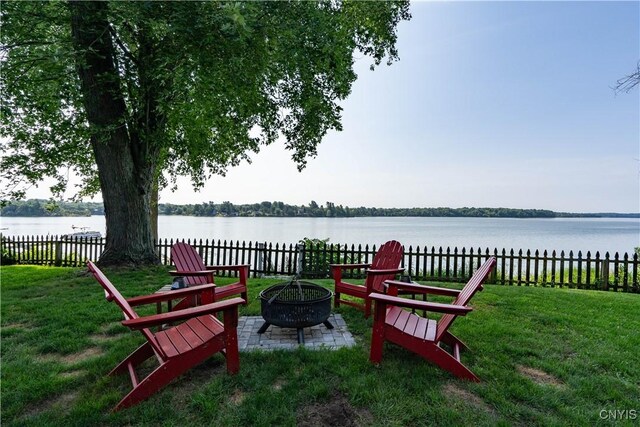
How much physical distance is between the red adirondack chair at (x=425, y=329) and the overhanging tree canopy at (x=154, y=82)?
317 centimetres

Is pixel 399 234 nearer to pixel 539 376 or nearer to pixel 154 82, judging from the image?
pixel 154 82

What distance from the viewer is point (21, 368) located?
2729 millimetres

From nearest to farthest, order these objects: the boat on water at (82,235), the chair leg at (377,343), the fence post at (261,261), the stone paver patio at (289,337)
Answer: the chair leg at (377,343)
the stone paver patio at (289,337)
the fence post at (261,261)
the boat on water at (82,235)

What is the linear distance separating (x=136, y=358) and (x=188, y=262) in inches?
67.3

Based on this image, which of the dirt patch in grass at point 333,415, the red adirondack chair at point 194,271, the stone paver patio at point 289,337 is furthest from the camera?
the red adirondack chair at point 194,271

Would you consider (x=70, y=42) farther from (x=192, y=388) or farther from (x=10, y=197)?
(x=192, y=388)

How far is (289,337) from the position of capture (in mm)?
3381

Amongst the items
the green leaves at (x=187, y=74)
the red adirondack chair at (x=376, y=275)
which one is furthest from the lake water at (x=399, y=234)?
the red adirondack chair at (x=376, y=275)

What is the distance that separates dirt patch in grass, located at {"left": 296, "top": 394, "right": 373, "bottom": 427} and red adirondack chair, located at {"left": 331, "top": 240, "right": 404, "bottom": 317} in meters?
1.77

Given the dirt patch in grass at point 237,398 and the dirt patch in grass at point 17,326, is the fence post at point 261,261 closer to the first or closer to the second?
the dirt patch in grass at point 17,326

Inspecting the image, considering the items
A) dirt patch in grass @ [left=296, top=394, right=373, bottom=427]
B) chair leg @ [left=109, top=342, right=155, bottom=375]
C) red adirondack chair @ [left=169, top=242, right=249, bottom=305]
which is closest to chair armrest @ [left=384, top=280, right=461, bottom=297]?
dirt patch in grass @ [left=296, top=394, right=373, bottom=427]

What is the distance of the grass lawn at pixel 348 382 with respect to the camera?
2.08 metres

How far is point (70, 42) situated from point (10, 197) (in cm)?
453

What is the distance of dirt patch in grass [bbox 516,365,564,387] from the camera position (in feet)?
8.33
